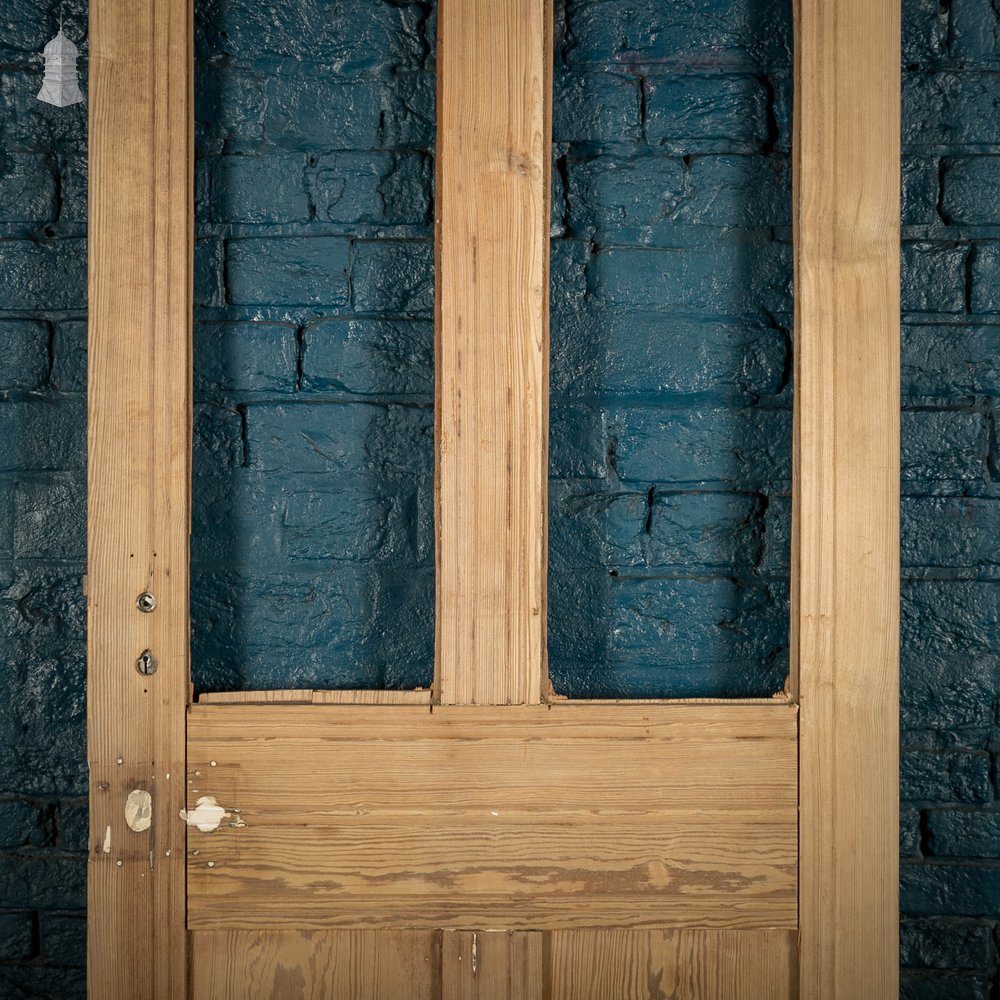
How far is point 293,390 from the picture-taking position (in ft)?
3.48

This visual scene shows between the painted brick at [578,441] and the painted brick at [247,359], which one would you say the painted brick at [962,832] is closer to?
the painted brick at [578,441]

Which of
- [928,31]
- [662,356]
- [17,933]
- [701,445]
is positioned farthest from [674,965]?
[928,31]

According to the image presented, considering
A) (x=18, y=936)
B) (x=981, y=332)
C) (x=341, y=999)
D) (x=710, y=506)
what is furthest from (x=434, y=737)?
(x=981, y=332)

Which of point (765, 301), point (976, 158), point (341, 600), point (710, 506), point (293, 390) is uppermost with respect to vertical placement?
point (976, 158)

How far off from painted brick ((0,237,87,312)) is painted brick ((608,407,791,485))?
2.21ft

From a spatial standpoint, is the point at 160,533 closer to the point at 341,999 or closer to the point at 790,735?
the point at 341,999

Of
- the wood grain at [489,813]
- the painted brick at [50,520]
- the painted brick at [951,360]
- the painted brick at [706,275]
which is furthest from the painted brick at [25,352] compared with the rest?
the painted brick at [951,360]

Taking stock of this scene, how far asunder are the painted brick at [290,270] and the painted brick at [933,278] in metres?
0.68

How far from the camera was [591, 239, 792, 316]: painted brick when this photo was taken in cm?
105

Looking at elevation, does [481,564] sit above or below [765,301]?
below

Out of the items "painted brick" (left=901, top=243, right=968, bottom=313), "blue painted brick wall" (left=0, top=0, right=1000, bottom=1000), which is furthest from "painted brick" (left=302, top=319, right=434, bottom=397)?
"painted brick" (left=901, top=243, right=968, bottom=313)

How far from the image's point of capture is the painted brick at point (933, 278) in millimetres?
1069

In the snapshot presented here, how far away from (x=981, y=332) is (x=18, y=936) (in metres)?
1.39

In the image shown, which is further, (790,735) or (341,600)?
(341,600)
